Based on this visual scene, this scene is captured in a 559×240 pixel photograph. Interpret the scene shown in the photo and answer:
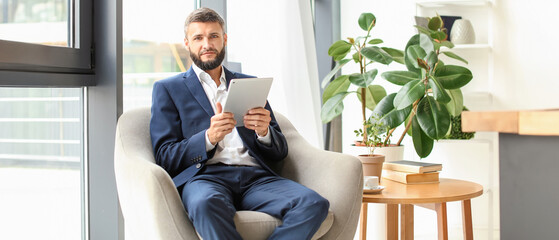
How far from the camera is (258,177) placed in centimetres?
203

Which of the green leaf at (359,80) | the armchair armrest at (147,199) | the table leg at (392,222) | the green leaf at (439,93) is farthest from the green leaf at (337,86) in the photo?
the armchair armrest at (147,199)

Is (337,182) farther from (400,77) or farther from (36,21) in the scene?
(36,21)

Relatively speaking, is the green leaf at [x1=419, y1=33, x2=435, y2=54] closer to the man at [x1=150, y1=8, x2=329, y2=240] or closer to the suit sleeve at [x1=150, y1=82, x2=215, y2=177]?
the man at [x1=150, y1=8, x2=329, y2=240]

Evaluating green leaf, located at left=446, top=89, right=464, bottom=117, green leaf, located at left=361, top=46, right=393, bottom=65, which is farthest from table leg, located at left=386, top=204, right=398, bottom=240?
green leaf, located at left=446, top=89, right=464, bottom=117

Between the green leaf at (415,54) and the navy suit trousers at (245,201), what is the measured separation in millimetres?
1066

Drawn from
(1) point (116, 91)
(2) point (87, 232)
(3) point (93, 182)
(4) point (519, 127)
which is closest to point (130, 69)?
(1) point (116, 91)

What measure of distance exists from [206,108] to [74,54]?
1.69 feet

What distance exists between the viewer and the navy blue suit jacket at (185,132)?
1893 mm

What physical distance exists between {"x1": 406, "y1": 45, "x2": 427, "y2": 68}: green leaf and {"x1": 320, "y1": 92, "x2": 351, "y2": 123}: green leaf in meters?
0.53

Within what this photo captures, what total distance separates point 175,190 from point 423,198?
91 cm

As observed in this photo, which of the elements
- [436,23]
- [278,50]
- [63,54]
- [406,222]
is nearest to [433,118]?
[406,222]

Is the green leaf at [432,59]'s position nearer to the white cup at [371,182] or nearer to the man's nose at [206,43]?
the white cup at [371,182]

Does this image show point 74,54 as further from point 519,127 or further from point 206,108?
point 519,127

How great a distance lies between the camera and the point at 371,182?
210 cm
